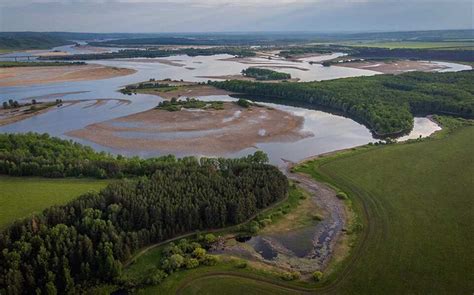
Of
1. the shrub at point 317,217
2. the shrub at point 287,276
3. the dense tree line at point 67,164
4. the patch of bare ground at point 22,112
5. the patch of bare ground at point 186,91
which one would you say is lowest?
the shrub at point 287,276

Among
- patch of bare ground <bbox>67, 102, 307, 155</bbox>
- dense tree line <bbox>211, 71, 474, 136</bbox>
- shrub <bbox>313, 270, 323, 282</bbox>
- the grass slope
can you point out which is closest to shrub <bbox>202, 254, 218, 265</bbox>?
shrub <bbox>313, 270, 323, 282</bbox>

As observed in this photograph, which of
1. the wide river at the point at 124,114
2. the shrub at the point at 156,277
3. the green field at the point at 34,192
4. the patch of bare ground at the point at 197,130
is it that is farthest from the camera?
the patch of bare ground at the point at 197,130

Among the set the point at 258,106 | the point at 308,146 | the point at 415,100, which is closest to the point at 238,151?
the point at 308,146

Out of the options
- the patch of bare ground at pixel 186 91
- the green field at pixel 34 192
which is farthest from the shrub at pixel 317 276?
the patch of bare ground at pixel 186 91

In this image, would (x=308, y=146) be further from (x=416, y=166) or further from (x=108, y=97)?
(x=108, y=97)

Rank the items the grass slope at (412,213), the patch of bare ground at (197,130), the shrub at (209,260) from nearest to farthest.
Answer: the grass slope at (412,213) → the shrub at (209,260) → the patch of bare ground at (197,130)

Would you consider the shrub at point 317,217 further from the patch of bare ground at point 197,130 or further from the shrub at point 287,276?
the patch of bare ground at point 197,130

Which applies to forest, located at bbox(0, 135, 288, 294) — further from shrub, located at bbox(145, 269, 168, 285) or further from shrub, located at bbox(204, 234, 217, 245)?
shrub, located at bbox(145, 269, 168, 285)
